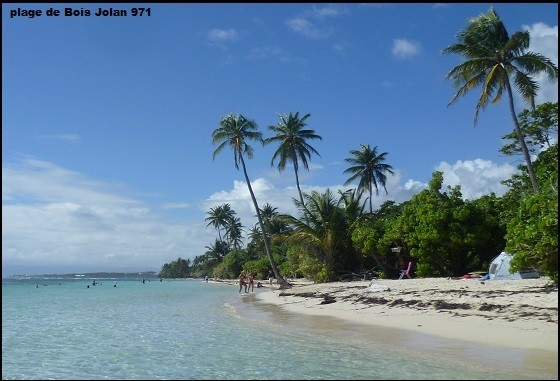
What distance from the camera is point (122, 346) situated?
483 inches

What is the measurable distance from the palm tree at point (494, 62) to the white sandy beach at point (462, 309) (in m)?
6.97

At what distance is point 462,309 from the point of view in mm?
13680

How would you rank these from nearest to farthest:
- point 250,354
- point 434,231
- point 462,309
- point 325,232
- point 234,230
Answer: point 250,354 → point 462,309 → point 434,231 → point 325,232 → point 234,230

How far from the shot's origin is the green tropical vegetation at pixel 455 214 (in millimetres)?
13531

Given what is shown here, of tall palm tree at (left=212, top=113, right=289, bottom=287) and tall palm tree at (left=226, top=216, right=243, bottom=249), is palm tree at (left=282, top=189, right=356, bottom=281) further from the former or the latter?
tall palm tree at (left=226, top=216, right=243, bottom=249)

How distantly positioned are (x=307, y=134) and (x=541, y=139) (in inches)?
818

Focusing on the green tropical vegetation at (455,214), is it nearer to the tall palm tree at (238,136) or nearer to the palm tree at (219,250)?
the tall palm tree at (238,136)

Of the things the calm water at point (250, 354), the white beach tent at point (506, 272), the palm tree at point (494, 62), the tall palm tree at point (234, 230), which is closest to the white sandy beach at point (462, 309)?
the calm water at point (250, 354)

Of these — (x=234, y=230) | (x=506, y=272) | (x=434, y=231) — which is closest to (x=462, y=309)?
(x=506, y=272)

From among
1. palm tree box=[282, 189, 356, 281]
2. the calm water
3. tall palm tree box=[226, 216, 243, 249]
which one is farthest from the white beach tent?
tall palm tree box=[226, 216, 243, 249]

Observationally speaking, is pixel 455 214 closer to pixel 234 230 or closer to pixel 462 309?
pixel 462 309

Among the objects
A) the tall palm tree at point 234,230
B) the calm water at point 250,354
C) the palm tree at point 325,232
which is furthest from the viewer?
the tall palm tree at point 234,230

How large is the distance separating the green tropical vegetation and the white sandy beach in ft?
4.79

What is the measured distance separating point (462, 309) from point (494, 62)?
12167 millimetres
